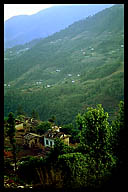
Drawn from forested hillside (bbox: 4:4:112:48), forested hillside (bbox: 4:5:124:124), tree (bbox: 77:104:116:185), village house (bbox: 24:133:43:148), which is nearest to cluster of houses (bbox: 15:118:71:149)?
village house (bbox: 24:133:43:148)

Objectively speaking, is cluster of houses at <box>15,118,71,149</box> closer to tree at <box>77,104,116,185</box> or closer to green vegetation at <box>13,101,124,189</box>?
green vegetation at <box>13,101,124,189</box>

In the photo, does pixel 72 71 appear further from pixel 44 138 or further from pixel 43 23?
pixel 43 23

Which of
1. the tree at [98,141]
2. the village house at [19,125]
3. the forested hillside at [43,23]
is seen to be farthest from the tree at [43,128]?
the forested hillside at [43,23]

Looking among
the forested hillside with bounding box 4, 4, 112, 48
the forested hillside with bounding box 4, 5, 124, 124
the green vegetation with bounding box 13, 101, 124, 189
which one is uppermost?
the forested hillside with bounding box 4, 4, 112, 48

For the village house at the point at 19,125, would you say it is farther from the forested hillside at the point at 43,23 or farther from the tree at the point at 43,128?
the forested hillside at the point at 43,23

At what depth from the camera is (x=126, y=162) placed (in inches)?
48.7

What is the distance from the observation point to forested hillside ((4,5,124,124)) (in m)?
18.4

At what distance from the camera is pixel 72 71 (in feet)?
103

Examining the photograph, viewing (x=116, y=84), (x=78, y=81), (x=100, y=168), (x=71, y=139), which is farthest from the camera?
(x=78, y=81)

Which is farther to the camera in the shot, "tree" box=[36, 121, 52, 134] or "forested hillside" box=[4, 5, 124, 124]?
"forested hillside" box=[4, 5, 124, 124]

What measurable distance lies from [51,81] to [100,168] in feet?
92.8

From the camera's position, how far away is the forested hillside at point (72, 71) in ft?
60.3
